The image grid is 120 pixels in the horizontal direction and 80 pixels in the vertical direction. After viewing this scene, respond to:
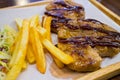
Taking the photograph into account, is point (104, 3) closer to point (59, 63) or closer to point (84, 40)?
point (84, 40)

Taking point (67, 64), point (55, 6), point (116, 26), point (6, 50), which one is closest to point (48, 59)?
point (67, 64)

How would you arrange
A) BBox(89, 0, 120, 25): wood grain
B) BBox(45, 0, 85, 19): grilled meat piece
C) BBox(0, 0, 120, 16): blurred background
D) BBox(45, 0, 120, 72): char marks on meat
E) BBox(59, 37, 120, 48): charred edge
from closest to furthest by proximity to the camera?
BBox(45, 0, 120, 72): char marks on meat, BBox(59, 37, 120, 48): charred edge, BBox(45, 0, 85, 19): grilled meat piece, BBox(89, 0, 120, 25): wood grain, BBox(0, 0, 120, 16): blurred background

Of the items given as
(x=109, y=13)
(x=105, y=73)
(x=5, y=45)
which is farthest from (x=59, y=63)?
(x=109, y=13)

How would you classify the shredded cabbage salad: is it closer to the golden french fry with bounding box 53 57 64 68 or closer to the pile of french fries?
the pile of french fries

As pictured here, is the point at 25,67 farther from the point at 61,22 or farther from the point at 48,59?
the point at 61,22

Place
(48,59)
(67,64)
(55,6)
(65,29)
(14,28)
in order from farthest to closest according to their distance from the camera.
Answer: (55,6)
(14,28)
(65,29)
(48,59)
(67,64)

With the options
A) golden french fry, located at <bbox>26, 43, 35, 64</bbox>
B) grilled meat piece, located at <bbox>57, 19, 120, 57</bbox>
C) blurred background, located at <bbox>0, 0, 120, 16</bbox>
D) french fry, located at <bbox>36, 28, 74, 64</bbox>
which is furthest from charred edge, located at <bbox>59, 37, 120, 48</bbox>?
blurred background, located at <bbox>0, 0, 120, 16</bbox>

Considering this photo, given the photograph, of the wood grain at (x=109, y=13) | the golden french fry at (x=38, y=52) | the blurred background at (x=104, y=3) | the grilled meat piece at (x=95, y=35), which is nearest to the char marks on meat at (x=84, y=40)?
the grilled meat piece at (x=95, y=35)
